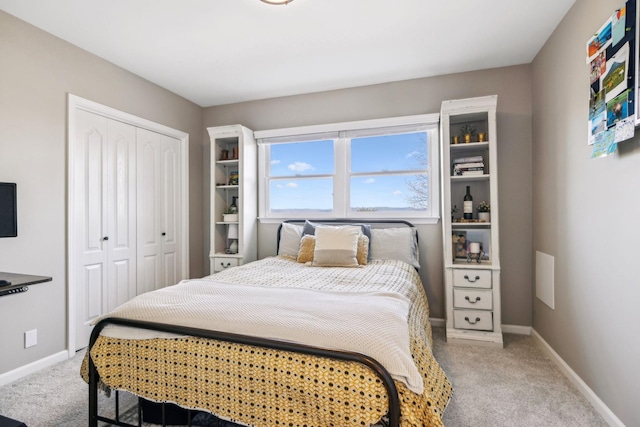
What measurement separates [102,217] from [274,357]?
2.57m

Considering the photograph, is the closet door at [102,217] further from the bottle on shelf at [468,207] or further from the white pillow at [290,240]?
the bottle on shelf at [468,207]

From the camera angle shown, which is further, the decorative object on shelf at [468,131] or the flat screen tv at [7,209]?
the decorative object on shelf at [468,131]

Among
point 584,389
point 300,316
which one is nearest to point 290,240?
point 300,316

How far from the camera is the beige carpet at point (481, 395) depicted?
1854 millimetres

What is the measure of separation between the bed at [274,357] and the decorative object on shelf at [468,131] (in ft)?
6.23

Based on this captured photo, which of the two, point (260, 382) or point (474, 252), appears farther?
point (474, 252)

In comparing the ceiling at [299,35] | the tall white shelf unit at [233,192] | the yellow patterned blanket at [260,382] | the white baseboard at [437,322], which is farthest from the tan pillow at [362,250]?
the ceiling at [299,35]

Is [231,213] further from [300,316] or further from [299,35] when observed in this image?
[300,316]

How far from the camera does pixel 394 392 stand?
120cm

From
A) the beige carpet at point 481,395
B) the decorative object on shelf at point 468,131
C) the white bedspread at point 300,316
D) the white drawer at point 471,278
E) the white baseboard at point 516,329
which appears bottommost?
the beige carpet at point 481,395

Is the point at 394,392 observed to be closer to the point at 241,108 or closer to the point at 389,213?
the point at 389,213

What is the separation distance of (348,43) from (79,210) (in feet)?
9.04

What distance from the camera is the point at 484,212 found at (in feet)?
10.2

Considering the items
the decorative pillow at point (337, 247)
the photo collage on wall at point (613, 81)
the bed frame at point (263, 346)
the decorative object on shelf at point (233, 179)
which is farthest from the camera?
the decorative object on shelf at point (233, 179)
